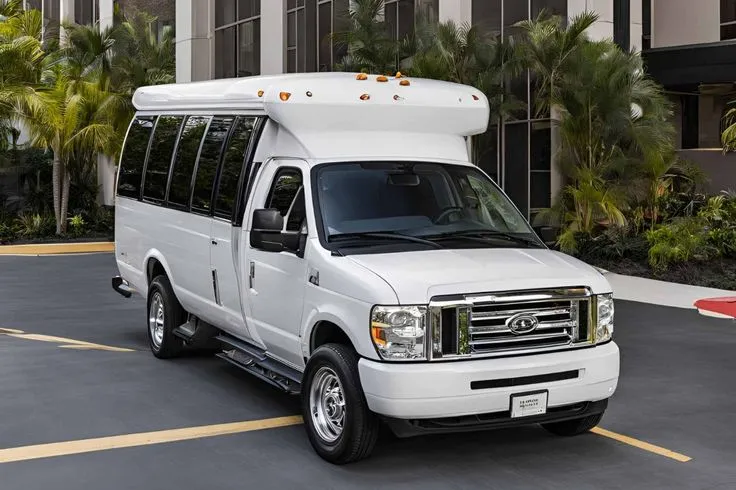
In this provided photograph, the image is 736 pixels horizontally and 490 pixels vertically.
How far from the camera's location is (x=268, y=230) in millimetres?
7496

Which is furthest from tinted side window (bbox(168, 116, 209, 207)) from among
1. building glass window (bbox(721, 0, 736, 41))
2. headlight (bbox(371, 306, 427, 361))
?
building glass window (bbox(721, 0, 736, 41))

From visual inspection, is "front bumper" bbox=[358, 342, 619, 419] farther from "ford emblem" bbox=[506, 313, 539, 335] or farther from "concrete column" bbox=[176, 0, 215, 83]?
"concrete column" bbox=[176, 0, 215, 83]

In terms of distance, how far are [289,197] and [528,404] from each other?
2.63 m

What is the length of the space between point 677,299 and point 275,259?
9264mm

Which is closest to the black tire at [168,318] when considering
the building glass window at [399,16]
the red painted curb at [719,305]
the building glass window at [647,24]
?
the red painted curb at [719,305]

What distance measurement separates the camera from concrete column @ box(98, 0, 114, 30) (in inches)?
1529

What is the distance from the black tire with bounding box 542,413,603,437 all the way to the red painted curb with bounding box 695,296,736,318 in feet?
23.2

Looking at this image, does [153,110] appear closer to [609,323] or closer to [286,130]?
[286,130]

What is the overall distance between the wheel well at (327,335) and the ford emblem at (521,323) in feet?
3.94

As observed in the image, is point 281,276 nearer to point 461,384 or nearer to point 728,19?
point 461,384

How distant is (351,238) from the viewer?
7.47m

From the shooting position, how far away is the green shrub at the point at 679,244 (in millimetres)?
18172

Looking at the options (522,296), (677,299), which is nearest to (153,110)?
(522,296)

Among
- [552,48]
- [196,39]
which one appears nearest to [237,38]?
[196,39]
